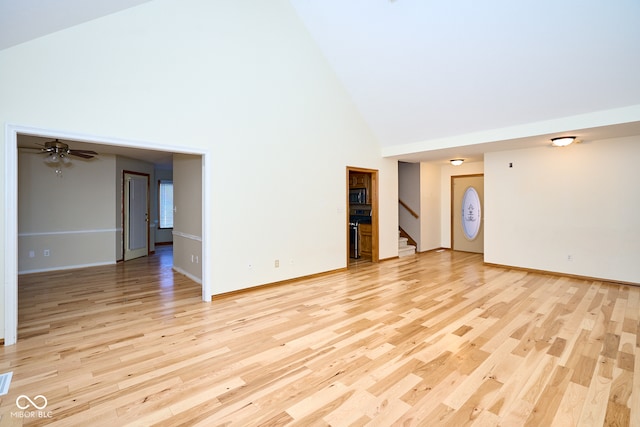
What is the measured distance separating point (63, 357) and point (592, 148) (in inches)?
316

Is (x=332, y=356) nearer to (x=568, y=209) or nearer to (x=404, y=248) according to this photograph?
(x=568, y=209)

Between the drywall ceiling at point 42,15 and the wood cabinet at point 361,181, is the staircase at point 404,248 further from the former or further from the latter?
the drywall ceiling at point 42,15

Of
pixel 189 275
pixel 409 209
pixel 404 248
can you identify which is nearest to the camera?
pixel 189 275

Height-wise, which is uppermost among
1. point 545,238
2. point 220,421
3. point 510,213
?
point 510,213

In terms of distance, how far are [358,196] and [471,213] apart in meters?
3.11

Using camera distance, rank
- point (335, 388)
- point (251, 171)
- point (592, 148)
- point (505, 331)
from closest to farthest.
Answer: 1. point (335, 388)
2. point (505, 331)
3. point (251, 171)
4. point (592, 148)

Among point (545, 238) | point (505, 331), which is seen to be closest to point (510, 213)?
point (545, 238)

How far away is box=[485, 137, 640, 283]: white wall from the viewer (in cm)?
502

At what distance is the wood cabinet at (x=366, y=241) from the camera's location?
290 inches

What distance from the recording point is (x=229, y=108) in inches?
174

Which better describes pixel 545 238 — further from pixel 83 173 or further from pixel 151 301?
pixel 83 173

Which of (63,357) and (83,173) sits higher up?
(83,173)

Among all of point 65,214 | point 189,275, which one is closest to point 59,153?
point 65,214

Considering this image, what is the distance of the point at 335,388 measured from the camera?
225 centimetres
